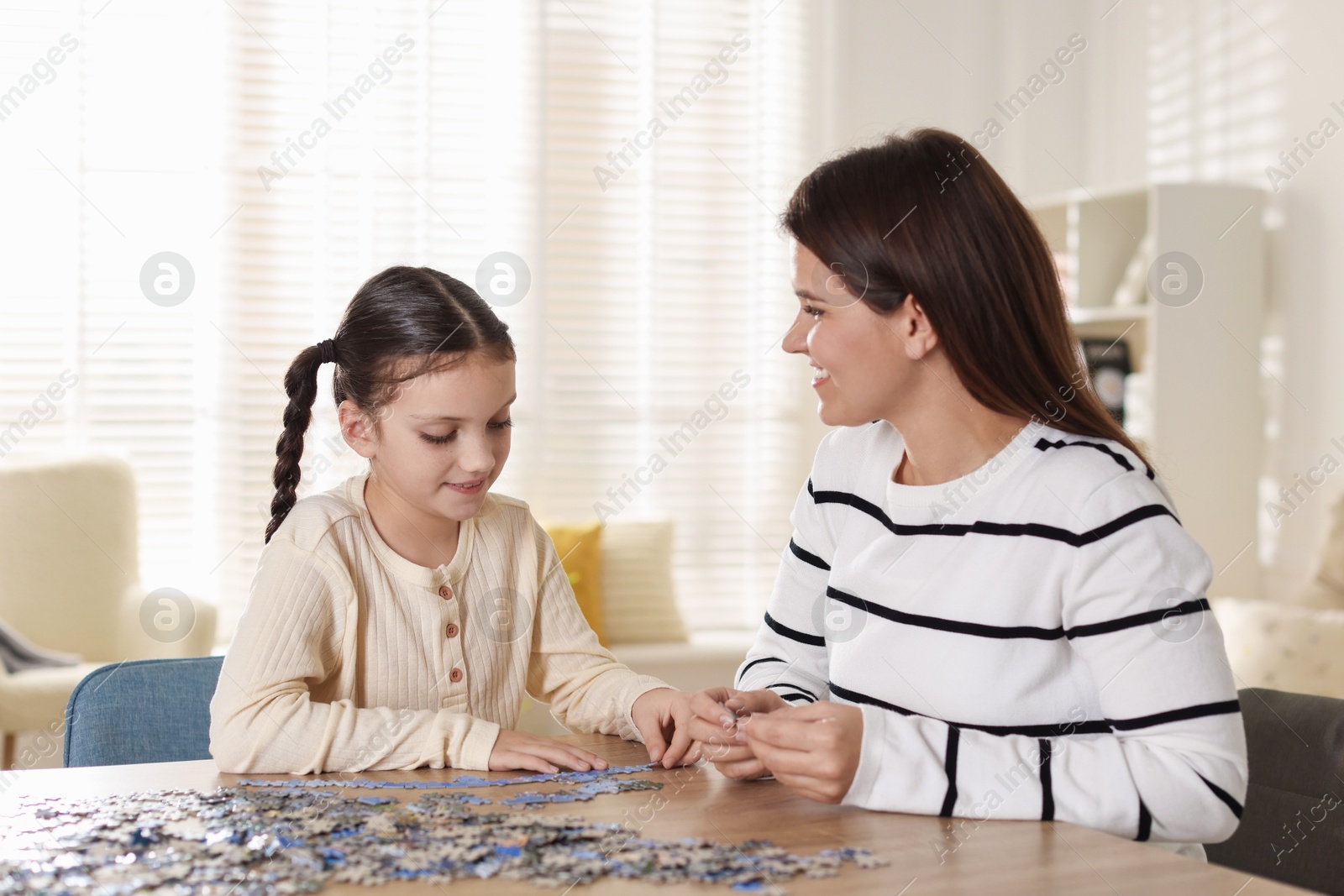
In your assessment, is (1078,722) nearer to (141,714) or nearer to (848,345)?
(848,345)

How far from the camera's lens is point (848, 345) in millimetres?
1665

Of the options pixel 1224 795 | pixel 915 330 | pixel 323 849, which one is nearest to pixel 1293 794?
pixel 1224 795

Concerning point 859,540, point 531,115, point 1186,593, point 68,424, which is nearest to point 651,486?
point 531,115

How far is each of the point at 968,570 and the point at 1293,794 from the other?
1.67 ft

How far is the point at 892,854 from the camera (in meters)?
1.18

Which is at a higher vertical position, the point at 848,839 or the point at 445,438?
the point at 445,438

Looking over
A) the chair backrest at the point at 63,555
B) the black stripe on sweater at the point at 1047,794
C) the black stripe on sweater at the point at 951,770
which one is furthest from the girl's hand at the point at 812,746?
the chair backrest at the point at 63,555

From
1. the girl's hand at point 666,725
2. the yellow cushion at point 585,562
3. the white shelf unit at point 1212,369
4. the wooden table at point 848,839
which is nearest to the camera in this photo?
the wooden table at point 848,839

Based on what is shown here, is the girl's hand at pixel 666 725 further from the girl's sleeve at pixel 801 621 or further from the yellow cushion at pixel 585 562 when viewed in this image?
the yellow cushion at pixel 585 562

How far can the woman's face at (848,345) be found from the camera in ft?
5.41

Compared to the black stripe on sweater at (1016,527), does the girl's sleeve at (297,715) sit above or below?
below

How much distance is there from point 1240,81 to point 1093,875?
13.4ft

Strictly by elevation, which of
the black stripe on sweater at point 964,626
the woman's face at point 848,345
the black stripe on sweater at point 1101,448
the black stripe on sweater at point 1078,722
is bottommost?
the black stripe on sweater at point 1078,722

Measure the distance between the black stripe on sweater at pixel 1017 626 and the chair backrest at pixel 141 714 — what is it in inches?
40.0
